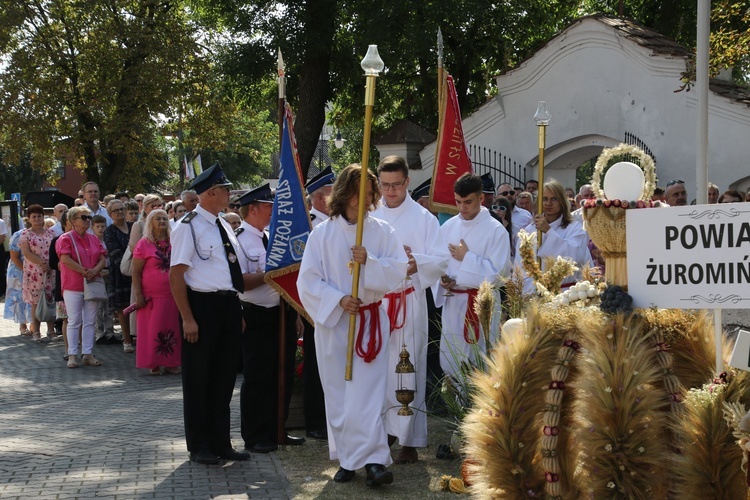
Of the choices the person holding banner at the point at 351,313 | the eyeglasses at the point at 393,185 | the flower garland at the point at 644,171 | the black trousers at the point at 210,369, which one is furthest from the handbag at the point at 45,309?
the flower garland at the point at 644,171

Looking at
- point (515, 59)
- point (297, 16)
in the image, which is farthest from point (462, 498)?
point (515, 59)

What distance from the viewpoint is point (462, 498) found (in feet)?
20.8

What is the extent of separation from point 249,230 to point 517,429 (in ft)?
13.1

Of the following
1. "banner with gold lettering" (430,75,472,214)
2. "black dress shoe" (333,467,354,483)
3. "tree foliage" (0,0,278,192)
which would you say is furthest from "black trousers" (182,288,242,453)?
"tree foliage" (0,0,278,192)

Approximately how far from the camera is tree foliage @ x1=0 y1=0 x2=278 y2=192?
26906 millimetres

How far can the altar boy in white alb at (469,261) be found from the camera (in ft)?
27.4

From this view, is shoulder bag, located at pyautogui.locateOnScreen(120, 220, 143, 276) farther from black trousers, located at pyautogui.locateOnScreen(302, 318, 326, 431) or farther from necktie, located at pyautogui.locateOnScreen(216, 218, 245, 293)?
necktie, located at pyautogui.locateOnScreen(216, 218, 245, 293)

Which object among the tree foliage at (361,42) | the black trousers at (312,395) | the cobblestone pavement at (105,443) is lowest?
the cobblestone pavement at (105,443)

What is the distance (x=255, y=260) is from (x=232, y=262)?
63cm

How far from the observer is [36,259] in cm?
1544

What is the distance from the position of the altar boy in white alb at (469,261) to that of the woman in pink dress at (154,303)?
464 cm

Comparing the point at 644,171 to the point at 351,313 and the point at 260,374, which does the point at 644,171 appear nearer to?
the point at 351,313

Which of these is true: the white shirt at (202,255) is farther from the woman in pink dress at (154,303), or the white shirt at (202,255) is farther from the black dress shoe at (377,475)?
the woman in pink dress at (154,303)

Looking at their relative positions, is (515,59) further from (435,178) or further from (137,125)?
(435,178)
